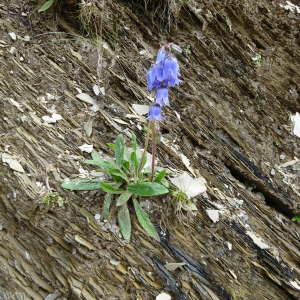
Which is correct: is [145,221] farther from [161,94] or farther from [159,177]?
[161,94]

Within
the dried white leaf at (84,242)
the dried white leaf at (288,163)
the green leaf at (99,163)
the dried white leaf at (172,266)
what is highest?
the dried white leaf at (288,163)

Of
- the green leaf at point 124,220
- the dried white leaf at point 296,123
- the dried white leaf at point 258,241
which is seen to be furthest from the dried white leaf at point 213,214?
the dried white leaf at point 296,123

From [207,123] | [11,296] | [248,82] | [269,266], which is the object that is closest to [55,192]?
[11,296]

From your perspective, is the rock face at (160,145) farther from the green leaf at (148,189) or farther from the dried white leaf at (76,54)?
the green leaf at (148,189)

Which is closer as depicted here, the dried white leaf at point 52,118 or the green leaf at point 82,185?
the green leaf at point 82,185

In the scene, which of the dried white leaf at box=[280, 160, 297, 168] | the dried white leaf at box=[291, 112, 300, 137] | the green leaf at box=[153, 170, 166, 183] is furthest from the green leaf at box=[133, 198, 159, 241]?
the dried white leaf at box=[291, 112, 300, 137]

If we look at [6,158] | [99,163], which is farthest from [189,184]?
[6,158]

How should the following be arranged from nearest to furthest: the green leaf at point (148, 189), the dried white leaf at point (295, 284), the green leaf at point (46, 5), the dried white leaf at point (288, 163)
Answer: the green leaf at point (148, 189) → the dried white leaf at point (295, 284) → the green leaf at point (46, 5) → the dried white leaf at point (288, 163)

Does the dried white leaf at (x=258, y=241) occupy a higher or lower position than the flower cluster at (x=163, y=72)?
lower
